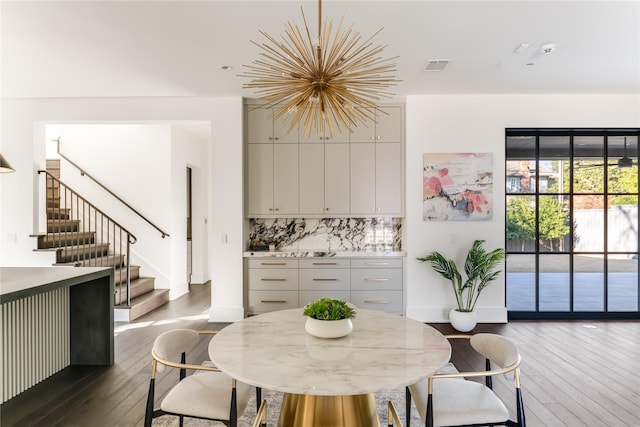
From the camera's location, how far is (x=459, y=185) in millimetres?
4727

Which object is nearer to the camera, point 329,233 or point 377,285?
point 377,285

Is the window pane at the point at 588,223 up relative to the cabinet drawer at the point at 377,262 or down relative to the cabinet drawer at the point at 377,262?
up

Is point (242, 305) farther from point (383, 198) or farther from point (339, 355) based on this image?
point (339, 355)

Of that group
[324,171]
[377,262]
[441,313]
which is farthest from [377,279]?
[324,171]

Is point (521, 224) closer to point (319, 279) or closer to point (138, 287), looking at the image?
point (319, 279)

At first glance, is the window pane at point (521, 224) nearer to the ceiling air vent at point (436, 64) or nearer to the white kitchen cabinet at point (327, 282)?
the white kitchen cabinet at point (327, 282)

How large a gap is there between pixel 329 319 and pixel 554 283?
174 inches

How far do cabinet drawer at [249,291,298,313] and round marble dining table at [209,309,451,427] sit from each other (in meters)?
2.66

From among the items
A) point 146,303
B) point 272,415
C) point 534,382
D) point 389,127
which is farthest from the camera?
point 146,303

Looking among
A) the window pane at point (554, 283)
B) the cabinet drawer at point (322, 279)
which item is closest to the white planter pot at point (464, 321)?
the window pane at point (554, 283)

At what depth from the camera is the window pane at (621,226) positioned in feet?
16.1

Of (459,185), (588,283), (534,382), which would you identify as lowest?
(534,382)

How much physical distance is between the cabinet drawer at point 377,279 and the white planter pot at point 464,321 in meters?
0.75

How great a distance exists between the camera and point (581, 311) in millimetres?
4906
